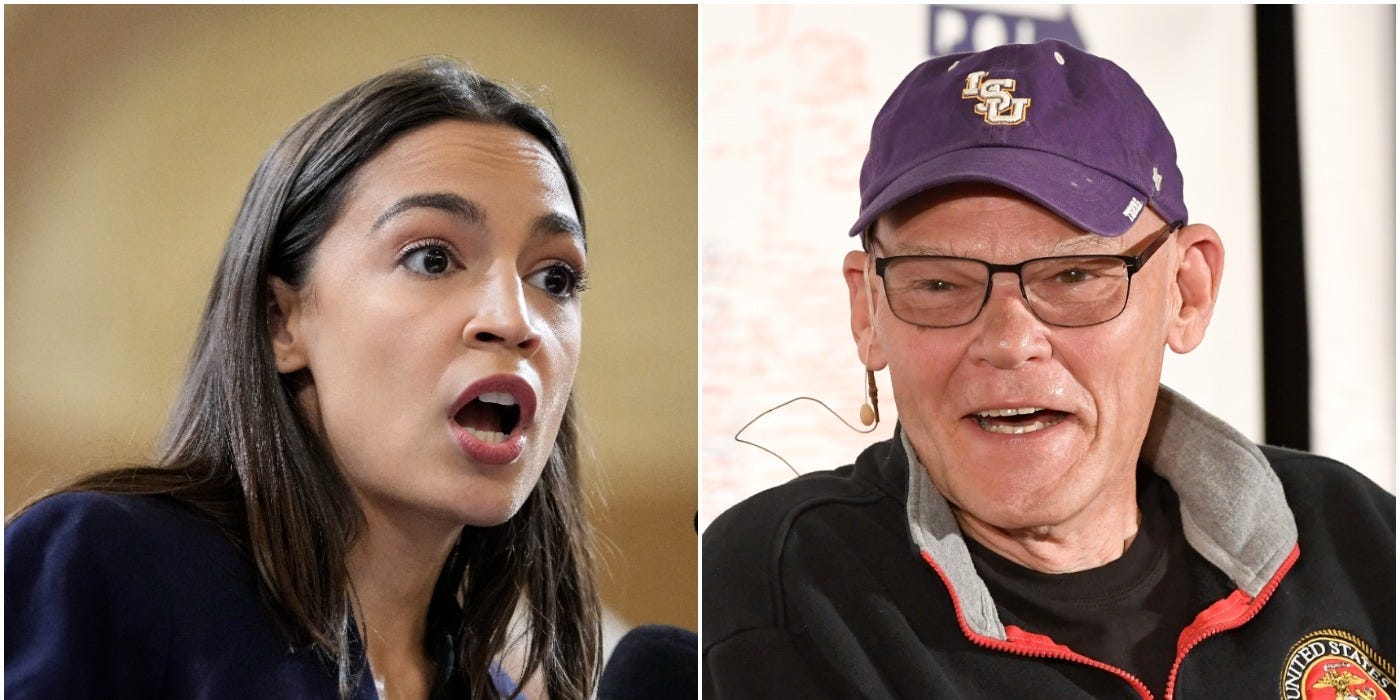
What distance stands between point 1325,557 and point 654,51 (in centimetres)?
85

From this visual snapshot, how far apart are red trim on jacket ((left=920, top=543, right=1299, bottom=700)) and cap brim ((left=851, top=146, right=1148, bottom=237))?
35 centimetres

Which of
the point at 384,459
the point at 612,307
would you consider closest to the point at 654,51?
the point at 612,307

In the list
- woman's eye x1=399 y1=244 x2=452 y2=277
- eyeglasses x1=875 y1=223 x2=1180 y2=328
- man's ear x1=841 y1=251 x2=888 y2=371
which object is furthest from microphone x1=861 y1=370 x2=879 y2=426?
woman's eye x1=399 y1=244 x2=452 y2=277

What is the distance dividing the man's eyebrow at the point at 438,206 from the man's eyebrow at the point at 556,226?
2.3 inches

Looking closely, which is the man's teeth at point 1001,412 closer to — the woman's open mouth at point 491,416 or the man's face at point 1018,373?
the man's face at point 1018,373

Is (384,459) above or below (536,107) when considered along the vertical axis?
below

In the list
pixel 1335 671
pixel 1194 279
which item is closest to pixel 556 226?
pixel 1194 279

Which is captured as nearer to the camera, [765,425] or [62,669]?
[62,669]

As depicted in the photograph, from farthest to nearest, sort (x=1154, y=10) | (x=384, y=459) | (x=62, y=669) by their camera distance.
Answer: (x=1154, y=10)
(x=384, y=459)
(x=62, y=669)

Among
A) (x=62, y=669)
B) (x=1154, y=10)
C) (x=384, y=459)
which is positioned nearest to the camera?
(x=62, y=669)

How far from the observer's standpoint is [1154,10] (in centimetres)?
147

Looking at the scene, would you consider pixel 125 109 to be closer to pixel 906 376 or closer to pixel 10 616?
pixel 10 616

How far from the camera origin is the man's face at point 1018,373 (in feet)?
4.22

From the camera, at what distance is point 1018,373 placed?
4.21 ft
